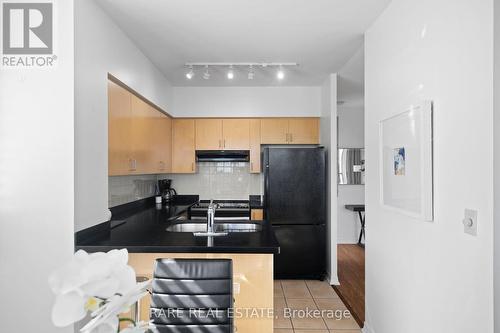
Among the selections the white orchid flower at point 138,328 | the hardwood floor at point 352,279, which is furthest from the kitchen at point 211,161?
the white orchid flower at point 138,328

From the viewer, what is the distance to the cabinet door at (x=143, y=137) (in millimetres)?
3225

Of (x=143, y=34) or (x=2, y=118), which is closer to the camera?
(x=2, y=118)

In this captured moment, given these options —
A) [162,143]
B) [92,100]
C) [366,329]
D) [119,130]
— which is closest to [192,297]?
[92,100]

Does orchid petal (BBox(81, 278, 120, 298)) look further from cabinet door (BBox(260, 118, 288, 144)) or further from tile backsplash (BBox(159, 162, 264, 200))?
tile backsplash (BBox(159, 162, 264, 200))

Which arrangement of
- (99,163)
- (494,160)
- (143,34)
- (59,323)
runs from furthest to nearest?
(143,34) → (99,163) → (494,160) → (59,323)

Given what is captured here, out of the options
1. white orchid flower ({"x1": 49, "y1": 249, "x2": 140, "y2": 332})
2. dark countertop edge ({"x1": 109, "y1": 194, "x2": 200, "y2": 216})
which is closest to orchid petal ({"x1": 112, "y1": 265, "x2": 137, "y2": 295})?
white orchid flower ({"x1": 49, "y1": 249, "x2": 140, "y2": 332})

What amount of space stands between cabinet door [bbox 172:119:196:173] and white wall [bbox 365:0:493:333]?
114 inches

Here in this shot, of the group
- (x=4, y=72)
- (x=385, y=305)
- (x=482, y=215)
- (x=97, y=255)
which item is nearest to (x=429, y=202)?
(x=482, y=215)

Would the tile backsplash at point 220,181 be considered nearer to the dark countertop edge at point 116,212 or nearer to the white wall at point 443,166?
the dark countertop edge at point 116,212

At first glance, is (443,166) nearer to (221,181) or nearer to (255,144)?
(255,144)

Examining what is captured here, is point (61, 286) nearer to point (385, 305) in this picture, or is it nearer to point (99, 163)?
point (99, 163)

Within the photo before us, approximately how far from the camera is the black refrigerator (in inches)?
169

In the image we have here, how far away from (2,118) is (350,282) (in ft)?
13.1

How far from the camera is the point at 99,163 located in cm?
242
